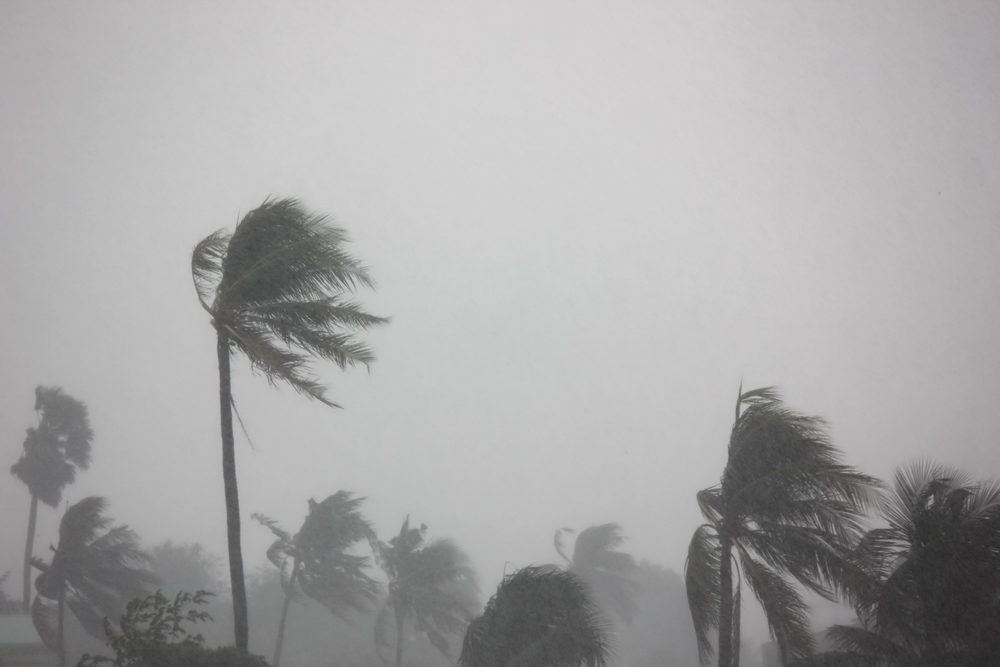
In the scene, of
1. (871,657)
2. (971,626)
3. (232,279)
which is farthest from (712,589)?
(232,279)

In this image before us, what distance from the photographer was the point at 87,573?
2488 cm

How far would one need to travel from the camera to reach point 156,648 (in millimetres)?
10125

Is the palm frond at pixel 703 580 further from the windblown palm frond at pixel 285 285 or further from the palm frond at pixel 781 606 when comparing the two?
the windblown palm frond at pixel 285 285

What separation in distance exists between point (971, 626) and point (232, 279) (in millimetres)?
14437

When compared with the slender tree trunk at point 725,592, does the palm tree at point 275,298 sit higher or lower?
higher

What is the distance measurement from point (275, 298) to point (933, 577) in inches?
504

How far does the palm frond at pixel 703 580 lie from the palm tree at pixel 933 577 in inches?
76.7

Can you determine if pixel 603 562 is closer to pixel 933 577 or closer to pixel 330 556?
pixel 330 556

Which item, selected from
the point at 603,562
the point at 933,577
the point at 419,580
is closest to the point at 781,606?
the point at 933,577

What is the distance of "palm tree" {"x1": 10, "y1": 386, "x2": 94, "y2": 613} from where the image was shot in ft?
115

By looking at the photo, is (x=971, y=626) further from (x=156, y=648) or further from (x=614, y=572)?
(x=614, y=572)

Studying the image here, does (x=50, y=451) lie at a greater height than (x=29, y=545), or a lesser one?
greater

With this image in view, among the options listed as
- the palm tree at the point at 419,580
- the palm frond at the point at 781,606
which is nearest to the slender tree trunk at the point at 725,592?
the palm frond at the point at 781,606

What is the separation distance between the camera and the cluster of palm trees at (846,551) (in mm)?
10656
